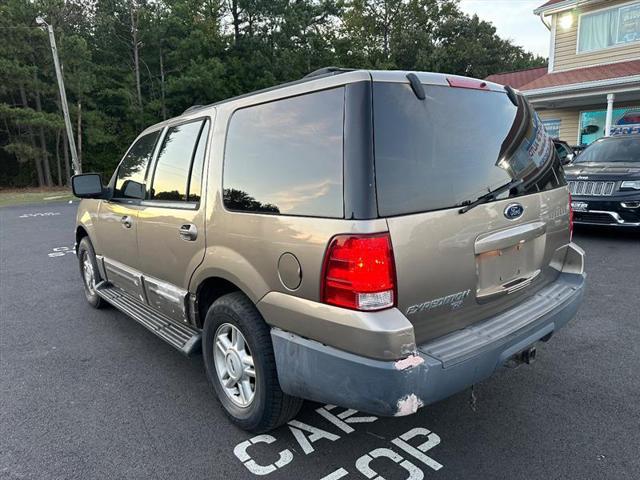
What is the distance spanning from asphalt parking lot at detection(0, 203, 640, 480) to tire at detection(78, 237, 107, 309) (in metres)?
0.66

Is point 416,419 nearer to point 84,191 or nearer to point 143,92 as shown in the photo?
point 84,191

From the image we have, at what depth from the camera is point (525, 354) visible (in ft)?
8.34

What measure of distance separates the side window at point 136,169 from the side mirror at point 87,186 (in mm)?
144

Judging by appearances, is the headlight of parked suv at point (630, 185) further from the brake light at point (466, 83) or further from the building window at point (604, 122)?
the building window at point (604, 122)

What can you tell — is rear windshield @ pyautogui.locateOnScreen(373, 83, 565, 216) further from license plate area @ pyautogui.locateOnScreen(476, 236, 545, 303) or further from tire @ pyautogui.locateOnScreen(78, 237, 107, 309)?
tire @ pyautogui.locateOnScreen(78, 237, 107, 309)

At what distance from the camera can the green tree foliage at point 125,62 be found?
23.0 m

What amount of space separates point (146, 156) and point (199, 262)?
139 cm

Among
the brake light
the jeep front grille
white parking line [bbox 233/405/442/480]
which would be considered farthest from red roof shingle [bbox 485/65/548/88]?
white parking line [bbox 233/405/442/480]

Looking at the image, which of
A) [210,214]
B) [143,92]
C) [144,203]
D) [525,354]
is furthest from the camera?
[143,92]

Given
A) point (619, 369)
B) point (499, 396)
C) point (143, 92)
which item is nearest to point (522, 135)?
point (499, 396)

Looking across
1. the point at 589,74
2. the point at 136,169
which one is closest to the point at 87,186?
the point at 136,169

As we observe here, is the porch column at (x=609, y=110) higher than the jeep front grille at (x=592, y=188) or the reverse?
higher

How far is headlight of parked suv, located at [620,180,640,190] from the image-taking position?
22.2 ft

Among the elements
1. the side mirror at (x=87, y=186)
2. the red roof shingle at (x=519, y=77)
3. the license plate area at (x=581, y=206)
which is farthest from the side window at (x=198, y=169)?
the red roof shingle at (x=519, y=77)
